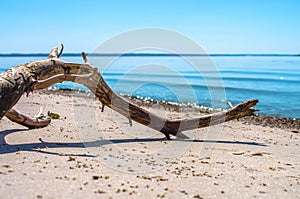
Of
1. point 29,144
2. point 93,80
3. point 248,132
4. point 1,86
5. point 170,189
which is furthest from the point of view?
point 248,132

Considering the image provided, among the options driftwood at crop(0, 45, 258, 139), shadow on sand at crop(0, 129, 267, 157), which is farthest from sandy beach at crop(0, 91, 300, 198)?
driftwood at crop(0, 45, 258, 139)

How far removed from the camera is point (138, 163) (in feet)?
18.4

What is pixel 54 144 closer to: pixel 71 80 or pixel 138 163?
pixel 71 80

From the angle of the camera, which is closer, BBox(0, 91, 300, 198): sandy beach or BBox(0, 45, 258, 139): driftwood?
BBox(0, 91, 300, 198): sandy beach

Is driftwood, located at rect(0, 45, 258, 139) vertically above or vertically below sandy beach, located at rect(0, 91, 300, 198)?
above

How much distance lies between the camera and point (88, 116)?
10797 millimetres

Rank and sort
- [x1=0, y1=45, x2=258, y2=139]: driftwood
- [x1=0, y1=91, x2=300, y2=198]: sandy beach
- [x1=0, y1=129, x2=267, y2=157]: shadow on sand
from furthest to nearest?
[x1=0, y1=45, x2=258, y2=139]: driftwood
[x1=0, y1=129, x2=267, y2=157]: shadow on sand
[x1=0, y1=91, x2=300, y2=198]: sandy beach

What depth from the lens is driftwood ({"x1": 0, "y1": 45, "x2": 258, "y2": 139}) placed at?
238 inches

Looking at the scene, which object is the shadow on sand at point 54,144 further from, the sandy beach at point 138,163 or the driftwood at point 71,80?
the driftwood at point 71,80

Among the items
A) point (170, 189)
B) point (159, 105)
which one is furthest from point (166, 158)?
point (159, 105)

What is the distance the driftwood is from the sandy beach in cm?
34

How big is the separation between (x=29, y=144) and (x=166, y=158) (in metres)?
2.53

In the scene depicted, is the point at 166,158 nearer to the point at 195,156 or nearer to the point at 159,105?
the point at 195,156

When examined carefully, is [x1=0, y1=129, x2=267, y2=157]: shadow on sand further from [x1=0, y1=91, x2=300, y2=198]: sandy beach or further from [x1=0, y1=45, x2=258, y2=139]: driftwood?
[x1=0, y1=45, x2=258, y2=139]: driftwood
